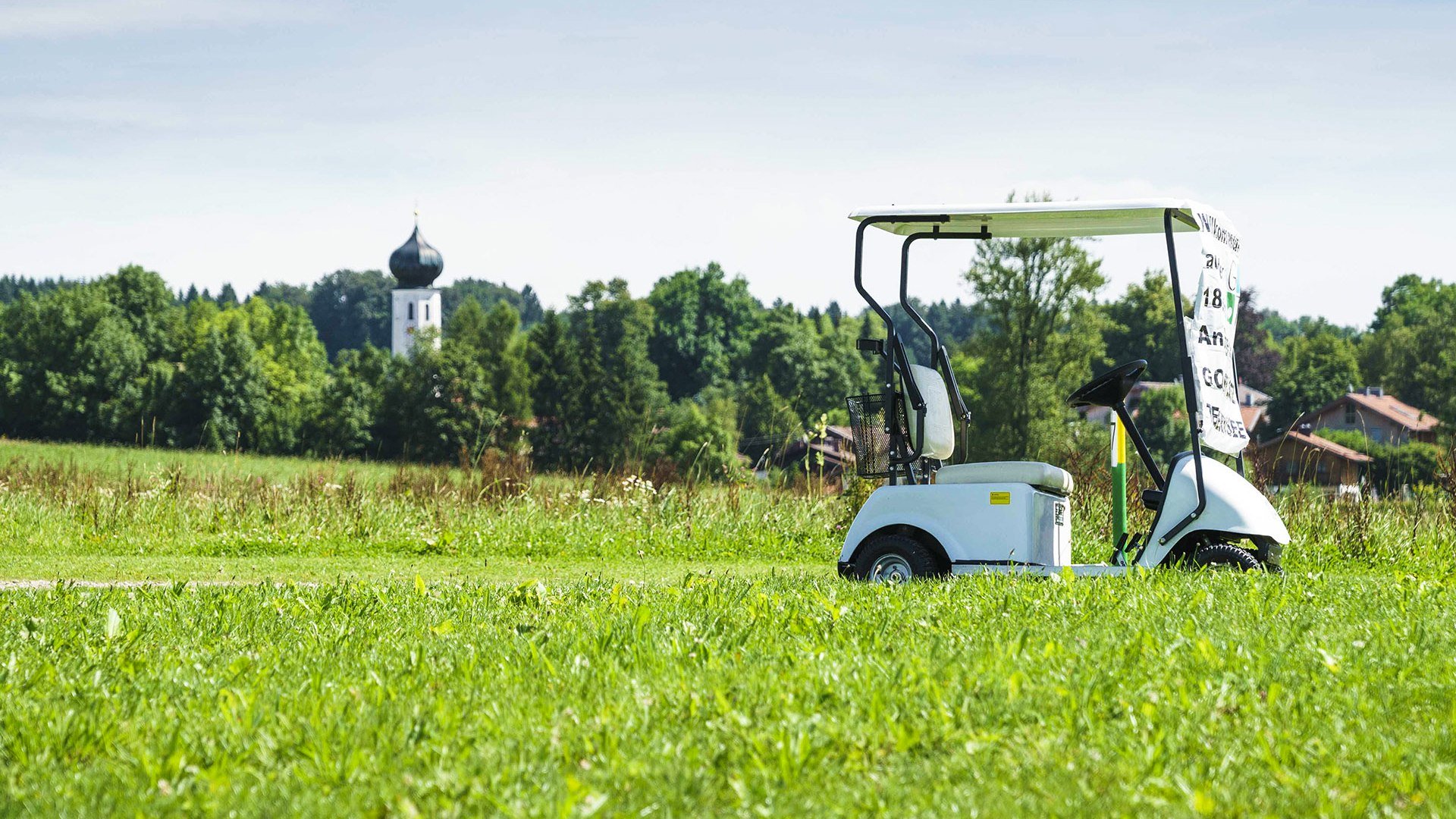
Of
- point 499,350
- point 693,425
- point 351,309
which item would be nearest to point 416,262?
point 351,309

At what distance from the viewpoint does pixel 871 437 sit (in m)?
7.18

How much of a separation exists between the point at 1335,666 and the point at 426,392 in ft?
208

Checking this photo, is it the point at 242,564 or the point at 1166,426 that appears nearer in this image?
the point at 242,564

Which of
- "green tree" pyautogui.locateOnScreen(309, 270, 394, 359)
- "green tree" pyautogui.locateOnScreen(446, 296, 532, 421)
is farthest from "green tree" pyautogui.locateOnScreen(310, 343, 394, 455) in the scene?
"green tree" pyautogui.locateOnScreen(309, 270, 394, 359)

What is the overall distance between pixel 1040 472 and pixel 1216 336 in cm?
111

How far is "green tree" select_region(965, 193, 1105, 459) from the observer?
44500 mm

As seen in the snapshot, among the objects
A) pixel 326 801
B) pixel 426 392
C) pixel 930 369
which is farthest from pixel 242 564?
pixel 426 392

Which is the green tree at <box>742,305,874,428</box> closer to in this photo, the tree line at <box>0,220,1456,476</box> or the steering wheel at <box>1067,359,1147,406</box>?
the tree line at <box>0,220,1456,476</box>

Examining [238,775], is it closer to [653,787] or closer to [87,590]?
[653,787]

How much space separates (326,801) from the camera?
310 cm

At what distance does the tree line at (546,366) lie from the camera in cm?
5634

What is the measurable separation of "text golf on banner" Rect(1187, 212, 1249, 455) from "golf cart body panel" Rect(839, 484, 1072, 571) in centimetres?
90

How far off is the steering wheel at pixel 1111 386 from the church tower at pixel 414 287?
115413mm

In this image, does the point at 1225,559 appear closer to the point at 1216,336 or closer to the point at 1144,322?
the point at 1216,336
